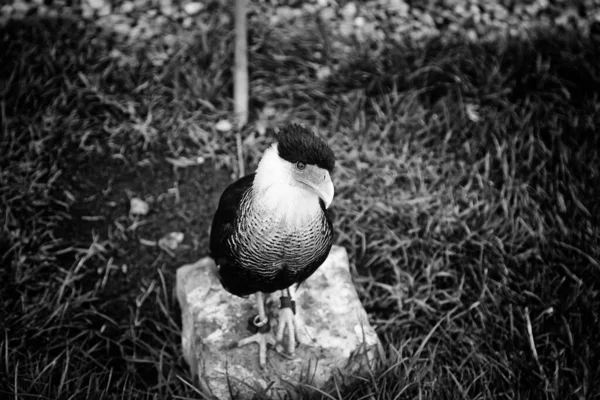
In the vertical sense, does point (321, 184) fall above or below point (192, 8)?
above

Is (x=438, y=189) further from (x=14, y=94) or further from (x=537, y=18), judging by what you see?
(x=14, y=94)

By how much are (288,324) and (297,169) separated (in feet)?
2.80

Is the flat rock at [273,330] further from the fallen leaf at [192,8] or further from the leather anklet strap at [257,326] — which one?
the fallen leaf at [192,8]

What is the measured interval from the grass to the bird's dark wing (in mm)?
691

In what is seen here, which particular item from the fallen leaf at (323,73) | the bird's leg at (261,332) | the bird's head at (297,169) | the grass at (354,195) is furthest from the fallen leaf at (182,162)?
the bird's head at (297,169)

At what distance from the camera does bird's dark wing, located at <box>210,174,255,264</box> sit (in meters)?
2.32

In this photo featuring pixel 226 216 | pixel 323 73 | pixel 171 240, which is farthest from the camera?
pixel 323 73

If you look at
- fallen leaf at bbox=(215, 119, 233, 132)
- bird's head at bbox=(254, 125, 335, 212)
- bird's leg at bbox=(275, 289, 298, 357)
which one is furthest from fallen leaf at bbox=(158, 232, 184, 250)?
bird's head at bbox=(254, 125, 335, 212)

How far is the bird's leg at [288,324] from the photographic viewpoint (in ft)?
8.43

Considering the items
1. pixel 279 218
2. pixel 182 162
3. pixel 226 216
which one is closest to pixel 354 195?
pixel 182 162

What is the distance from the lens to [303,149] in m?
1.97

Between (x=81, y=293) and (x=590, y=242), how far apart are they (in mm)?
2747

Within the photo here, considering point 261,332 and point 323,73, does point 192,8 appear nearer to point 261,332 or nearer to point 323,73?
point 323,73

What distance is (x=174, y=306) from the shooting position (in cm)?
306
